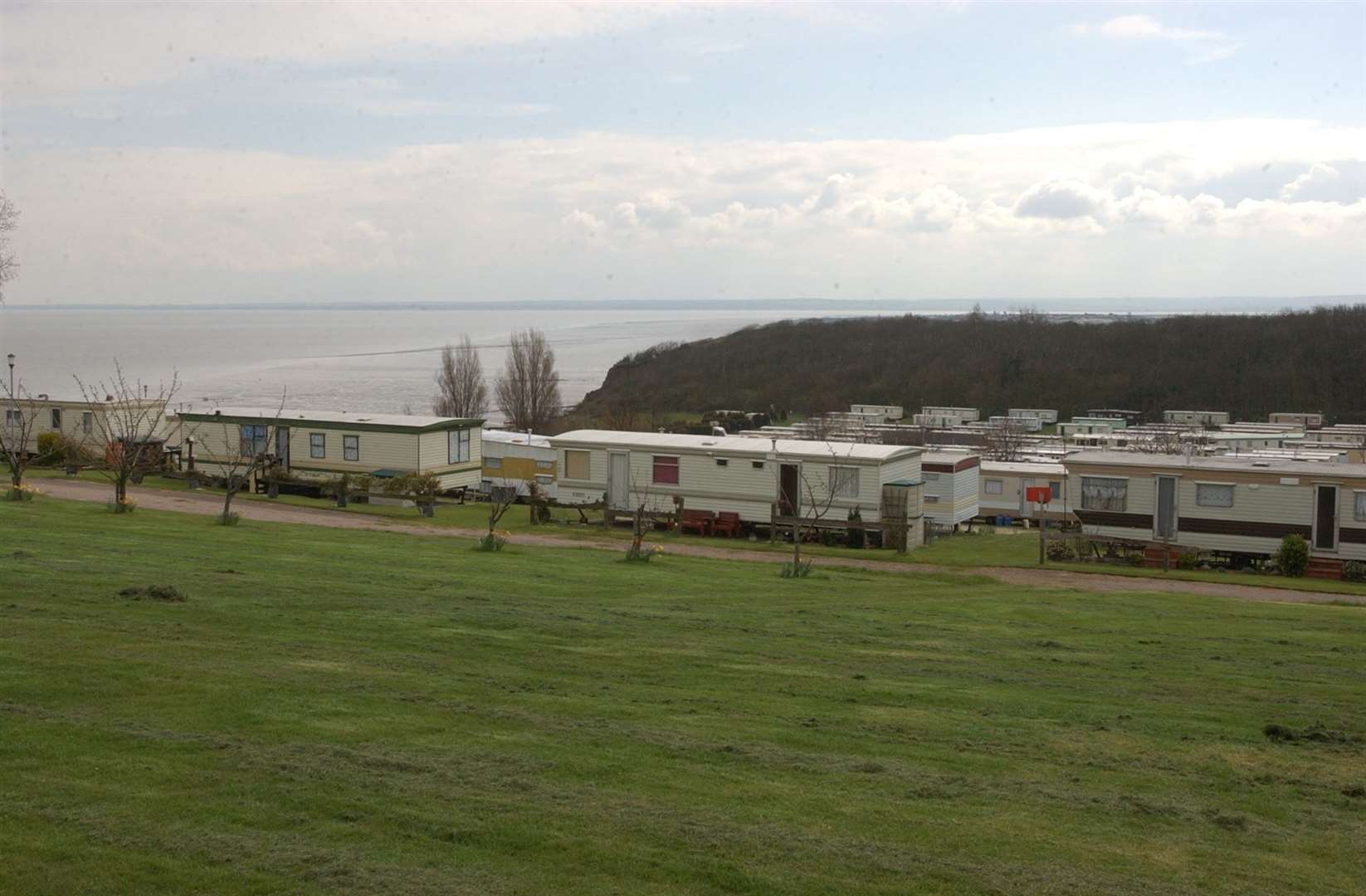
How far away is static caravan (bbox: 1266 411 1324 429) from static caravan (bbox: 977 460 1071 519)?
3517 centimetres

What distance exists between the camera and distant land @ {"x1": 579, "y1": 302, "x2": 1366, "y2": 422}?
7944 cm

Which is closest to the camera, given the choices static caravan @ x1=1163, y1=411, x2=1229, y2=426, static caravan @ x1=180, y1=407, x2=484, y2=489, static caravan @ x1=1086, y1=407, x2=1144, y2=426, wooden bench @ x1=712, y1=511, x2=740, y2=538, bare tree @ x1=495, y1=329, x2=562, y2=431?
wooden bench @ x1=712, y1=511, x2=740, y2=538

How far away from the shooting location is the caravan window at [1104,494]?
2383cm

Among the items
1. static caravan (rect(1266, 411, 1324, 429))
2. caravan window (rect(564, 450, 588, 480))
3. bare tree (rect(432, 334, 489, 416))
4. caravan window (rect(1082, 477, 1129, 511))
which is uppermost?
bare tree (rect(432, 334, 489, 416))

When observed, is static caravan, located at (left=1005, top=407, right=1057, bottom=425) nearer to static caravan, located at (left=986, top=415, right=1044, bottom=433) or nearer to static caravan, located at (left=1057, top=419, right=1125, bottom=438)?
static caravan, located at (left=986, top=415, right=1044, bottom=433)

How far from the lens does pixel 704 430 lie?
53.5m

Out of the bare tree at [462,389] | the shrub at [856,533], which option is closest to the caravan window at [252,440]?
the shrub at [856,533]

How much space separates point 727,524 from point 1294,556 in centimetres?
1058

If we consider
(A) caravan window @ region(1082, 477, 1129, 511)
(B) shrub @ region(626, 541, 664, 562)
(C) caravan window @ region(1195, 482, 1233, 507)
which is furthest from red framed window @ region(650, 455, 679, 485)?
(C) caravan window @ region(1195, 482, 1233, 507)

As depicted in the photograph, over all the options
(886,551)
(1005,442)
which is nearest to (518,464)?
(886,551)

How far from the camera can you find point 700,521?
25.8 metres

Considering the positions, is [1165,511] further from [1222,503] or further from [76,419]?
[76,419]

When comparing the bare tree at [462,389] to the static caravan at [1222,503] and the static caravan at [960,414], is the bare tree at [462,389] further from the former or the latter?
the static caravan at [1222,503]

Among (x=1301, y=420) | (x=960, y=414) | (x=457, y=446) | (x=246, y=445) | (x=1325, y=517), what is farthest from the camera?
(x=960, y=414)
